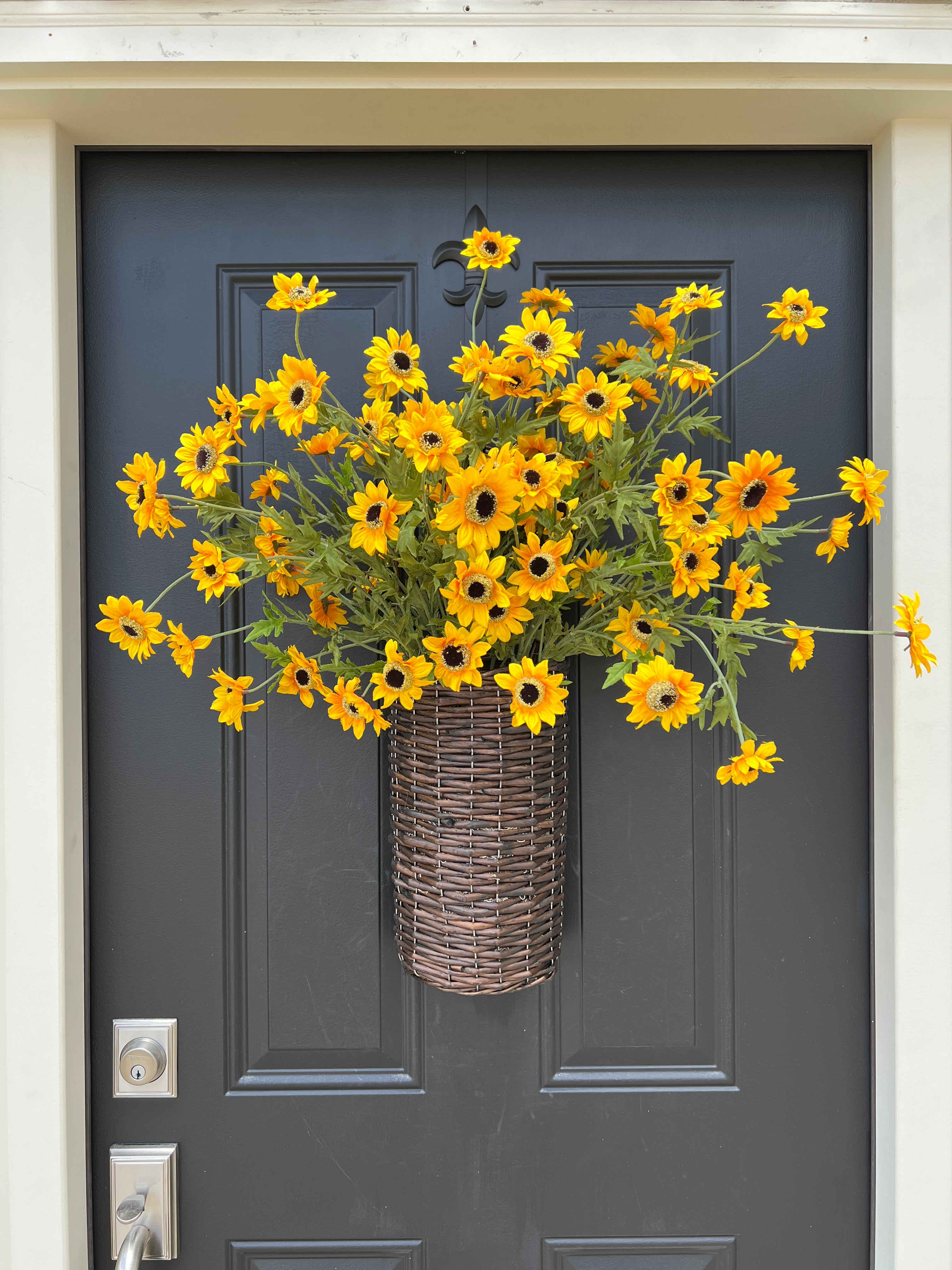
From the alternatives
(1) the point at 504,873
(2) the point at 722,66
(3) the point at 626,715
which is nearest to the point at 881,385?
(2) the point at 722,66

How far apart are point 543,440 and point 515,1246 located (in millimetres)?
964

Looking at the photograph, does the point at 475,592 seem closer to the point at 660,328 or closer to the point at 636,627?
the point at 636,627

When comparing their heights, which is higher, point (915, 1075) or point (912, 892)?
point (912, 892)

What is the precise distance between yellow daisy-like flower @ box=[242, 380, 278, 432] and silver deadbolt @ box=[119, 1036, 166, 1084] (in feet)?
2.50

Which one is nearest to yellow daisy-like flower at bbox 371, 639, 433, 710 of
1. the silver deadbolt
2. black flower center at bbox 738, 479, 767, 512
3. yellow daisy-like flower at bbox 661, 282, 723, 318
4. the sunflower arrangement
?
the sunflower arrangement

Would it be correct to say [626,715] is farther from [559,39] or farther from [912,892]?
[559,39]

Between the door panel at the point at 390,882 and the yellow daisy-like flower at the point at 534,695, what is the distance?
31 centimetres

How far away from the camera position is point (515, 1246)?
3.22 feet

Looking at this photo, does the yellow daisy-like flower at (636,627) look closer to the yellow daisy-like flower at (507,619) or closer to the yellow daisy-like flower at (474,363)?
the yellow daisy-like flower at (507,619)

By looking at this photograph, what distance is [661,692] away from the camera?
24.9 inches

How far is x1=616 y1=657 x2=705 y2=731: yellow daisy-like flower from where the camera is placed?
63 cm

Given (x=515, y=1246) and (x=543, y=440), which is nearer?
(x=543, y=440)

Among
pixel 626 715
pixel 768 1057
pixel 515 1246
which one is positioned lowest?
pixel 515 1246

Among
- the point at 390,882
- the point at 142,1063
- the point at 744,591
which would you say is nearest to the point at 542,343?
the point at 744,591
